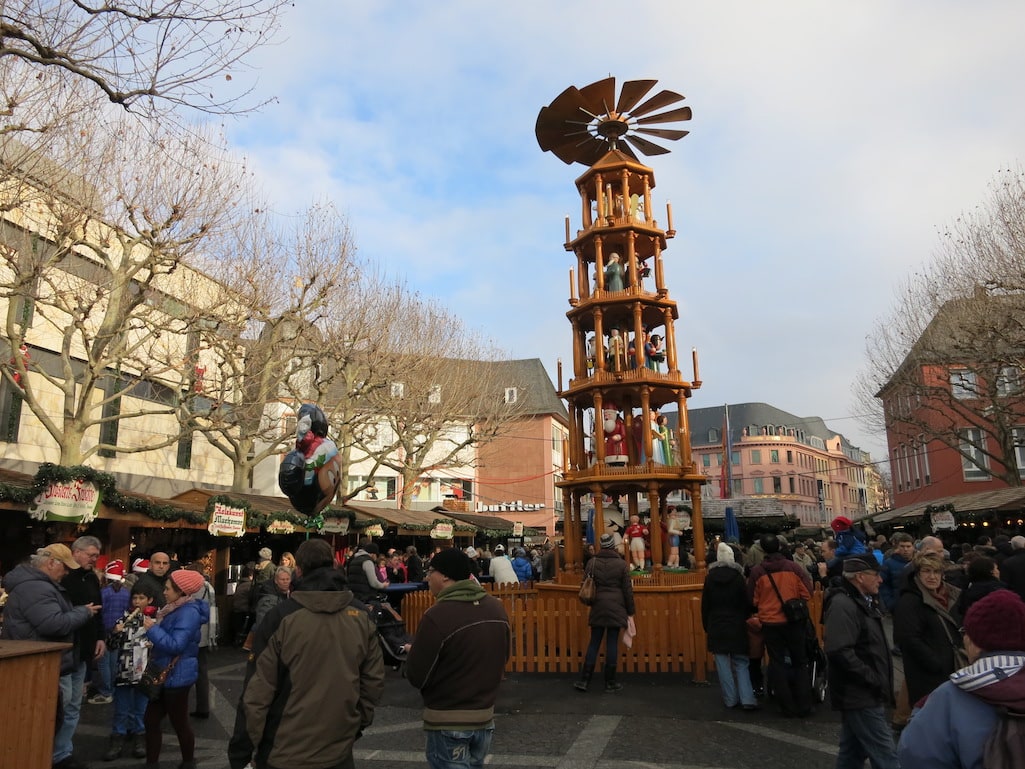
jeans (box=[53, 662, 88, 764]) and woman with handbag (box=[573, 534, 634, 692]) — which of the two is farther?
woman with handbag (box=[573, 534, 634, 692])

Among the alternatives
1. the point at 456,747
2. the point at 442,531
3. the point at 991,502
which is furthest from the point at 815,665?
the point at 442,531

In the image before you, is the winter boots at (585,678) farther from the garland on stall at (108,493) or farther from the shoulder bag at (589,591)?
the garland on stall at (108,493)

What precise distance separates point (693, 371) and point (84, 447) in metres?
17.7

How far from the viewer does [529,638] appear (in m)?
10.6

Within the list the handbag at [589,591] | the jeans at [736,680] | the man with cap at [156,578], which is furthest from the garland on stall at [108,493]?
the jeans at [736,680]

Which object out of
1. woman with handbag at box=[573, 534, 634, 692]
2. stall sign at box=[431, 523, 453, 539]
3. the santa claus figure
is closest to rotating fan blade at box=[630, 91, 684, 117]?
the santa claus figure

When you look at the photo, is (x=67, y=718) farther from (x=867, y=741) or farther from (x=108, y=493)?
(x=108, y=493)

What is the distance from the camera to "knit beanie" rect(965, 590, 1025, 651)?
2531 millimetres

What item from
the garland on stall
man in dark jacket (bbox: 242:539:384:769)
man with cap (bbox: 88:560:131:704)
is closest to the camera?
man in dark jacket (bbox: 242:539:384:769)

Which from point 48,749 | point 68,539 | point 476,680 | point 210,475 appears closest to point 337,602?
point 476,680

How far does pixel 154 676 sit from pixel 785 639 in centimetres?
608

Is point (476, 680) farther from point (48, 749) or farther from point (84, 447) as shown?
point (84, 447)

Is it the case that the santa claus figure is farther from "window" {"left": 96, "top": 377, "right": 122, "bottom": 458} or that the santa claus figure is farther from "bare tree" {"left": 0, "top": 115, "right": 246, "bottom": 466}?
"window" {"left": 96, "top": 377, "right": 122, "bottom": 458}

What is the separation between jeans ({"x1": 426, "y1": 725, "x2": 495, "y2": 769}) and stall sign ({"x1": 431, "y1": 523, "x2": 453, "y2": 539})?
65.9ft
